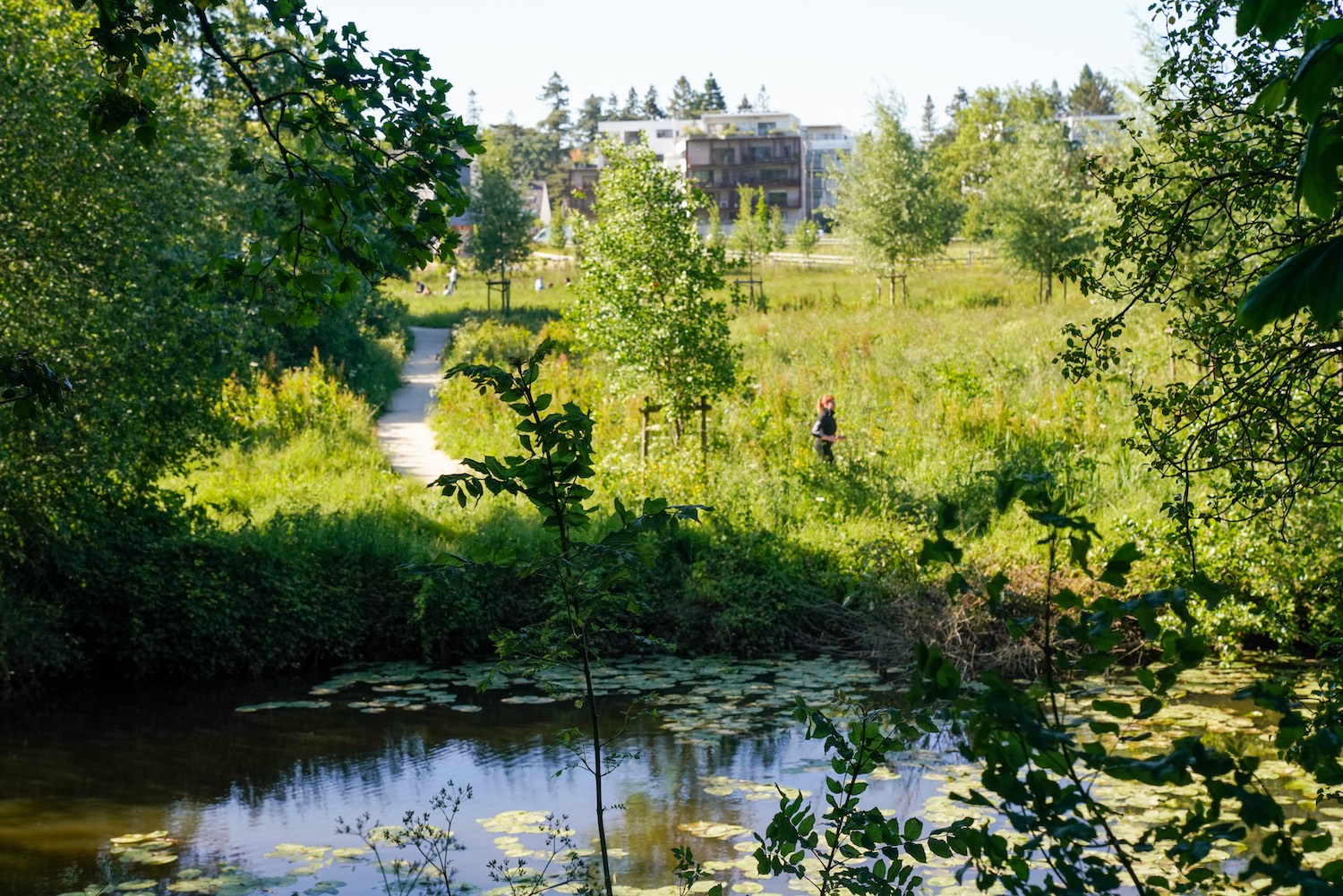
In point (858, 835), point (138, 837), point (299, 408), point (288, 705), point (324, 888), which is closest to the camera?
point (858, 835)

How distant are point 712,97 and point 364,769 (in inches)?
4667

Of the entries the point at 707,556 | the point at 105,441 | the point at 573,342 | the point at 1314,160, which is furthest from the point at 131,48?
the point at 573,342

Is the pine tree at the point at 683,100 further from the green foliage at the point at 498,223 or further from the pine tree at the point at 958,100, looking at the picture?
the green foliage at the point at 498,223

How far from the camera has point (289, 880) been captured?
7.40m

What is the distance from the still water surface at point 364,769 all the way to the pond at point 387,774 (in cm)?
2

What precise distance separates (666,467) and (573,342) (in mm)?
10709

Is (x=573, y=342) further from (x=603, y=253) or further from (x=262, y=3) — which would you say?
(x=262, y=3)

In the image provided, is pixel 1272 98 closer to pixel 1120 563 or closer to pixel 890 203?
pixel 1120 563

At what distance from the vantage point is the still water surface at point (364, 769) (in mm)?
7957

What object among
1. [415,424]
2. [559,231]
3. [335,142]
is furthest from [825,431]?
[559,231]

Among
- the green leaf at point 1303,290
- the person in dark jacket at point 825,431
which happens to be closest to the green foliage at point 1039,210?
the person in dark jacket at point 825,431

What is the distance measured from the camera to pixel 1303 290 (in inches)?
54.7

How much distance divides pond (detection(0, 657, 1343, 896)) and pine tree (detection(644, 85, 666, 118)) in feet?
400

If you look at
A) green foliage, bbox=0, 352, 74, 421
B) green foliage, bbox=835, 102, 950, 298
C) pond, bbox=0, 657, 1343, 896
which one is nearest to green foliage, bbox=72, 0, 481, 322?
green foliage, bbox=0, 352, 74, 421
